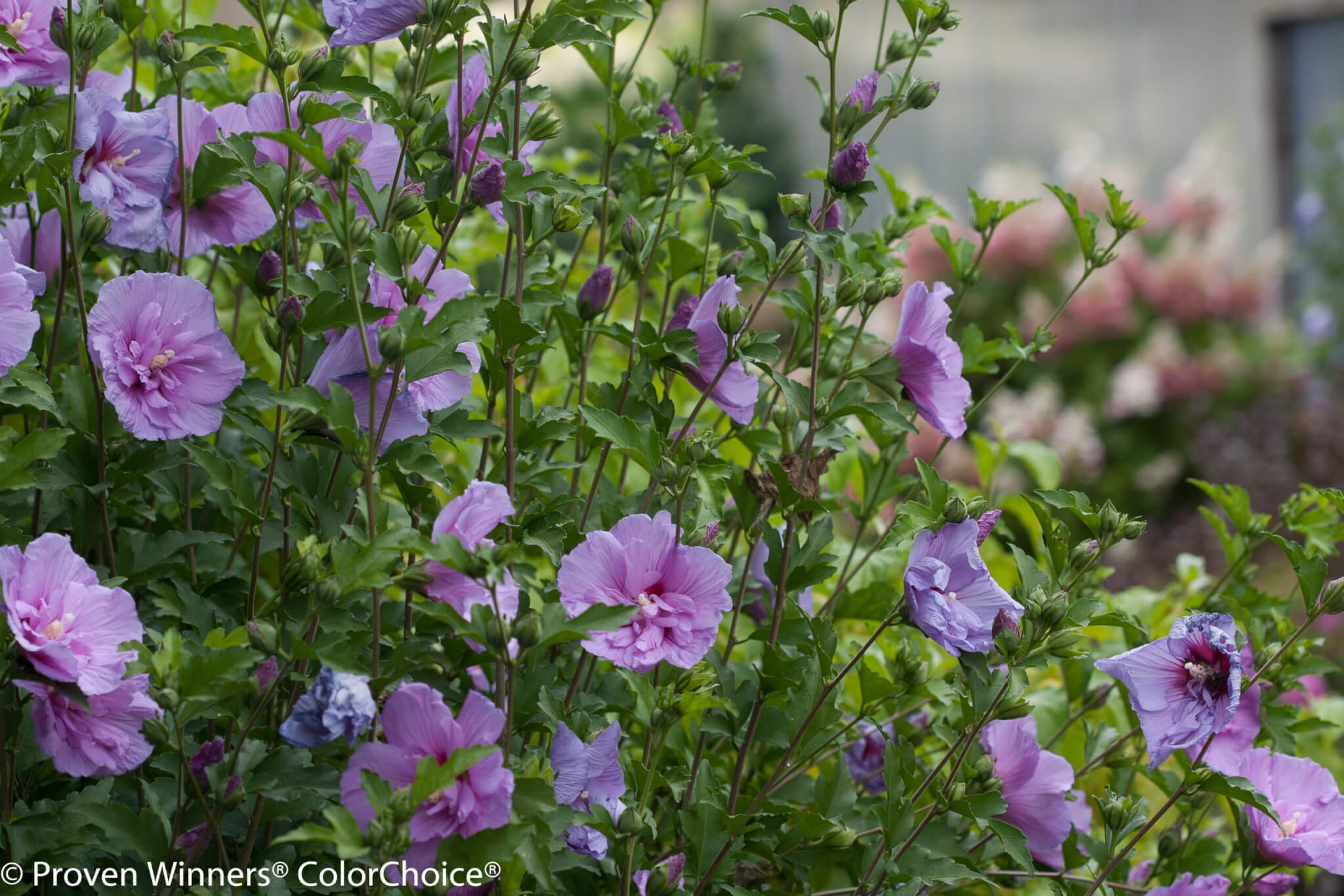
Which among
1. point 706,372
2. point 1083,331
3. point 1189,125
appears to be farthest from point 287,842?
point 1189,125

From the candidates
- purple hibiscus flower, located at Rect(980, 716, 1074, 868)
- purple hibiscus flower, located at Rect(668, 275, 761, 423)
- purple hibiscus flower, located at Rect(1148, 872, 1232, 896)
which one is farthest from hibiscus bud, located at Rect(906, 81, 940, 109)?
purple hibiscus flower, located at Rect(1148, 872, 1232, 896)

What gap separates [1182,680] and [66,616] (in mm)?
535

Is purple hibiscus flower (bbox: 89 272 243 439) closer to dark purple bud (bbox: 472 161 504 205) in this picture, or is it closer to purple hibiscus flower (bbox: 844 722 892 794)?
dark purple bud (bbox: 472 161 504 205)

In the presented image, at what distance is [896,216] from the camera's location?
0.86 metres

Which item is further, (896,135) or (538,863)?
(896,135)

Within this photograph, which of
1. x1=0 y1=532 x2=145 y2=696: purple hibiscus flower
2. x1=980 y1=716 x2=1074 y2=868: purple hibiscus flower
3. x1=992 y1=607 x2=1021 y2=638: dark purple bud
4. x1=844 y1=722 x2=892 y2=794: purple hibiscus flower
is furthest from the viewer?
x1=844 y1=722 x2=892 y2=794: purple hibiscus flower

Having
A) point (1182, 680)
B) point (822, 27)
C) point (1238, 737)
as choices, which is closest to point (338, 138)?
point (822, 27)

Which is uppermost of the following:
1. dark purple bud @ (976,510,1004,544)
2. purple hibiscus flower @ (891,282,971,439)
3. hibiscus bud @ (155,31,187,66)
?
hibiscus bud @ (155,31,187,66)

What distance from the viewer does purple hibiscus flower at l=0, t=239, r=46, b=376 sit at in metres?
0.55

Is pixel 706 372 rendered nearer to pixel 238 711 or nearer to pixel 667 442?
pixel 667 442

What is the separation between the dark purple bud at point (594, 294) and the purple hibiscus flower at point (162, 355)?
0.64ft

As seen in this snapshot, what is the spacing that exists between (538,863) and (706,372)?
0.28 m

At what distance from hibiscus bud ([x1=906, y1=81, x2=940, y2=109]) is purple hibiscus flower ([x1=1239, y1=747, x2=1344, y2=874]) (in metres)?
0.43

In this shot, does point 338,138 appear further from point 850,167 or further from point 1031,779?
point 1031,779
